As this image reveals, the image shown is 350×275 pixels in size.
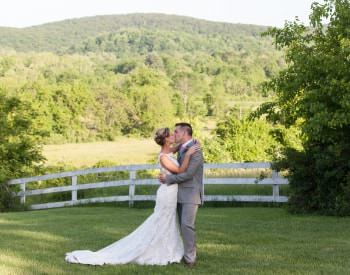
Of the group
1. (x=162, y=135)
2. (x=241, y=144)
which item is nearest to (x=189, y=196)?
(x=162, y=135)

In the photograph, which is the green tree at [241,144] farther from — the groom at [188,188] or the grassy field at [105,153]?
the grassy field at [105,153]

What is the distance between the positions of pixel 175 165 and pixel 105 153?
64357 mm

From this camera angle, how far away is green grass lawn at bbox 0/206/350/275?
8.49 m

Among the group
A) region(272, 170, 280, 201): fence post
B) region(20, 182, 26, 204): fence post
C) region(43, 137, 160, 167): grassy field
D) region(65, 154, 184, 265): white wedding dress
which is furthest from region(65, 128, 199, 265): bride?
Result: region(43, 137, 160, 167): grassy field

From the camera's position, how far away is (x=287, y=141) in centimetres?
2502

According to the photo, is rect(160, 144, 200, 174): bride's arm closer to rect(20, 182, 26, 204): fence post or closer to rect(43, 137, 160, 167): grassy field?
rect(20, 182, 26, 204): fence post

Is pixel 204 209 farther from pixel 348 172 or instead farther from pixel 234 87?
pixel 234 87

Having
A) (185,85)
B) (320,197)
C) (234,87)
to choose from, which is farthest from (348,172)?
(234,87)

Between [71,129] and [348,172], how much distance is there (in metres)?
80.2

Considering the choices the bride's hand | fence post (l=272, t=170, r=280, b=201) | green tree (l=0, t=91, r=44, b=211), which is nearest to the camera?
the bride's hand

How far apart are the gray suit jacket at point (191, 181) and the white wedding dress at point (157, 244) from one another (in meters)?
0.11

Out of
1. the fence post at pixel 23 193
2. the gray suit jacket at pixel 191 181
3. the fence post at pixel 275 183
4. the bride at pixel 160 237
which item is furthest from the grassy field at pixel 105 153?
the gray suit jacket at pixel 191 181

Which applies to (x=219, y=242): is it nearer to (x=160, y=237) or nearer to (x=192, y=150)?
(x=160, y=237)

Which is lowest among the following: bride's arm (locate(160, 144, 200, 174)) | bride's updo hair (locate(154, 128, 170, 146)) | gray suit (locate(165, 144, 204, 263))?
gray suit (locate(165, 144, 204, 263))
